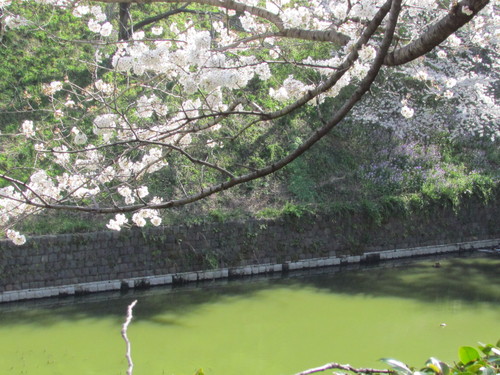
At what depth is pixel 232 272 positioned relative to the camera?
9406 mm

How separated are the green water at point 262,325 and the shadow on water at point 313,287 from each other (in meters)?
0.02

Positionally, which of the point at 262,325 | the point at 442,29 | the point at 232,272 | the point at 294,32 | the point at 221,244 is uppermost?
the point at 294,32

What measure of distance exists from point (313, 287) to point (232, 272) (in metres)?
1.35

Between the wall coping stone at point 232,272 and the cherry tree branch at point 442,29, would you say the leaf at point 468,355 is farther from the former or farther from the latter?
the wall coping stone at point 232,272

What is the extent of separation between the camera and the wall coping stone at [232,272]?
27.1 ft

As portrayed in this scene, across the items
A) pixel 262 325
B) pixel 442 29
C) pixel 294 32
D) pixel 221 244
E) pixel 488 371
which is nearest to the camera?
pixel 488 371

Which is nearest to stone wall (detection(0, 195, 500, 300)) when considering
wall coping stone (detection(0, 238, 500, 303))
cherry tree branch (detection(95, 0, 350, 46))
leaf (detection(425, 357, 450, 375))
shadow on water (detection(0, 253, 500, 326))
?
wall coping stone (detection(0, 238, 500, 303))

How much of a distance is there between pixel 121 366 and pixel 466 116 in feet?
30.7

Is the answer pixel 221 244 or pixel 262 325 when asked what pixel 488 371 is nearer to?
pixel 262 325

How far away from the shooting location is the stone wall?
8312 millimetres

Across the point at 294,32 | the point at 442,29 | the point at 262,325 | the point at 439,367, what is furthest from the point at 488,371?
the point at 262,325

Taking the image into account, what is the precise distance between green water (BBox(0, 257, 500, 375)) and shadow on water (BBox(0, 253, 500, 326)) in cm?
2

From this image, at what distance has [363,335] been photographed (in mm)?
7020

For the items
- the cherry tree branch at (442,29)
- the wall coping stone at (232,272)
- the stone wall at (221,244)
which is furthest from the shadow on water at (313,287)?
the cherry tree branch at (442,29)
